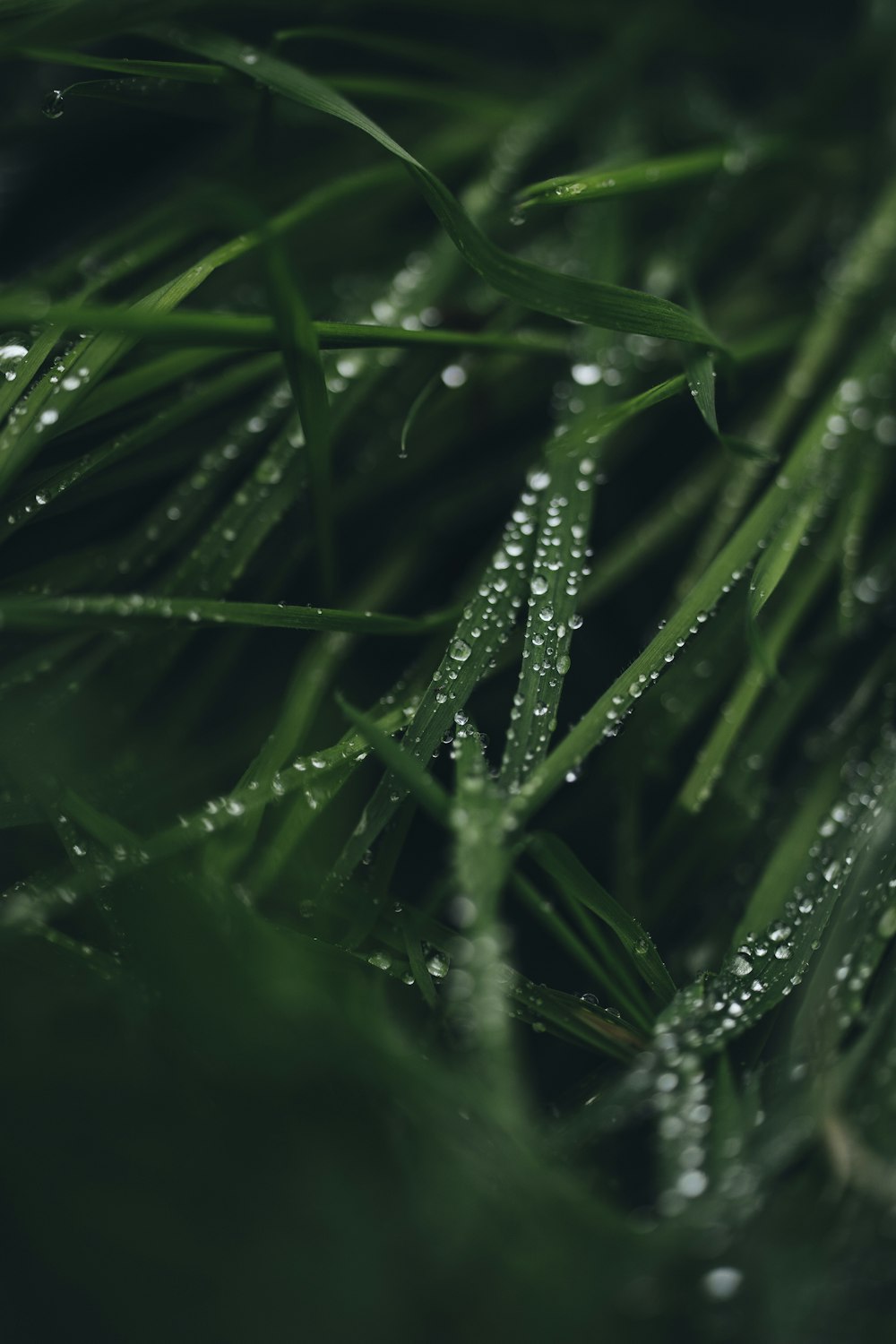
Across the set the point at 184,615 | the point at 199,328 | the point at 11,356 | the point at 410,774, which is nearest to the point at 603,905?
the point at 410,774

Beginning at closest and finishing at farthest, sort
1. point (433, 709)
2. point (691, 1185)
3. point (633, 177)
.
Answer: point (691, 1185)
point (433, 709)
point (633, 177)

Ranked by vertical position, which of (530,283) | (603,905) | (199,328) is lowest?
(603,905)

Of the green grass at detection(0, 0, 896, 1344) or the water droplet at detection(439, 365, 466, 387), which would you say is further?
the water droplet at detection(439, 365, 466, 387)

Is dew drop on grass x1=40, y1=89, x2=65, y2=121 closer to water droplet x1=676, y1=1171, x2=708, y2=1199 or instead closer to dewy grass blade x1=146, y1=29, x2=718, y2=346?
dewy grass blade x1=146, y1=29, x2=718, y2=346

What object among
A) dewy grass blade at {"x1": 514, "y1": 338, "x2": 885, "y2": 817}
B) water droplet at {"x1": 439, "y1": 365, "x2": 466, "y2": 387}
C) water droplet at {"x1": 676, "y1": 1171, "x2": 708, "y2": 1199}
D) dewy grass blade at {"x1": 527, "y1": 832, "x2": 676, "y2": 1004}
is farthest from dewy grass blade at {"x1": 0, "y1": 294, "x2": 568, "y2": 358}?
water droplet at {"x1": 676, "y1": 1171, "x2": 708, "y2": 1199}

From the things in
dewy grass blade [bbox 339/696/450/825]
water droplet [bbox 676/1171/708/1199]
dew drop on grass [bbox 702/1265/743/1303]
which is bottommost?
dew drop on grass [bbox 702/1265/743/1303]

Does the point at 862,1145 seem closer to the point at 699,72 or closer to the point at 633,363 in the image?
the point at 633,363

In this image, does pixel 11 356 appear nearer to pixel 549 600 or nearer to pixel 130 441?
pixel 130 441

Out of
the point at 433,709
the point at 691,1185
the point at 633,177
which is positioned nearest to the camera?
the point at 691,1185
